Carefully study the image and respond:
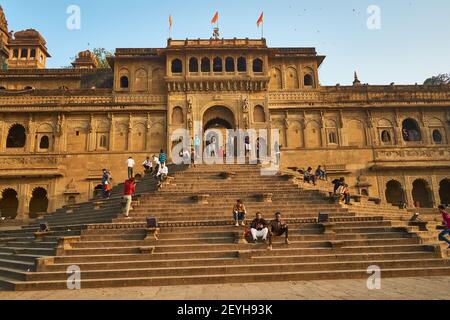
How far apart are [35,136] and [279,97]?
2391cm

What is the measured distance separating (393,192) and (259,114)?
1547 cm

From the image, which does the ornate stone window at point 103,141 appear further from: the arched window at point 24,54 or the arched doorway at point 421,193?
the arched doorway at point 421,193

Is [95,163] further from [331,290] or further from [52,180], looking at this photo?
[331,290]

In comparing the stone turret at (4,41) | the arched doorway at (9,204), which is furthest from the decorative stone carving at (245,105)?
the stone turret at (4,41)

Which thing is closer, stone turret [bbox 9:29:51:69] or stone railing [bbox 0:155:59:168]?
stone railing [bbox 0:155:59:168]

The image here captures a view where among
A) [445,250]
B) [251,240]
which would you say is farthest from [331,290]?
[445,250]

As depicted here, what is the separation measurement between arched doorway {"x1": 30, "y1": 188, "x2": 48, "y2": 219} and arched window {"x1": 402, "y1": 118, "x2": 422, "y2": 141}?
35.9 meters

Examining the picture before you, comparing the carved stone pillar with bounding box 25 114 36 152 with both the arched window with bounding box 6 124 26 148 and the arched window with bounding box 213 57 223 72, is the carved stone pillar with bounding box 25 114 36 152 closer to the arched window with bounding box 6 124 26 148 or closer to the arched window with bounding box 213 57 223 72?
the arched window with bounding box 6 124 26 148

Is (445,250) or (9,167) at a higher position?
(9,167)

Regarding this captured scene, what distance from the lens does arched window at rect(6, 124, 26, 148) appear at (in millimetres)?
33562

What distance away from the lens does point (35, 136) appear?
106 feet

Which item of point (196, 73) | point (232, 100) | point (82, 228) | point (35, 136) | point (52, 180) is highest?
point (196, 73)

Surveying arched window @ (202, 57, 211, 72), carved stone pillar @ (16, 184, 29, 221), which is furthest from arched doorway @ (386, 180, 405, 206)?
carved stone pillar @ (16, 184, 29, 221)

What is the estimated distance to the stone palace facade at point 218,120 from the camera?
103ft
